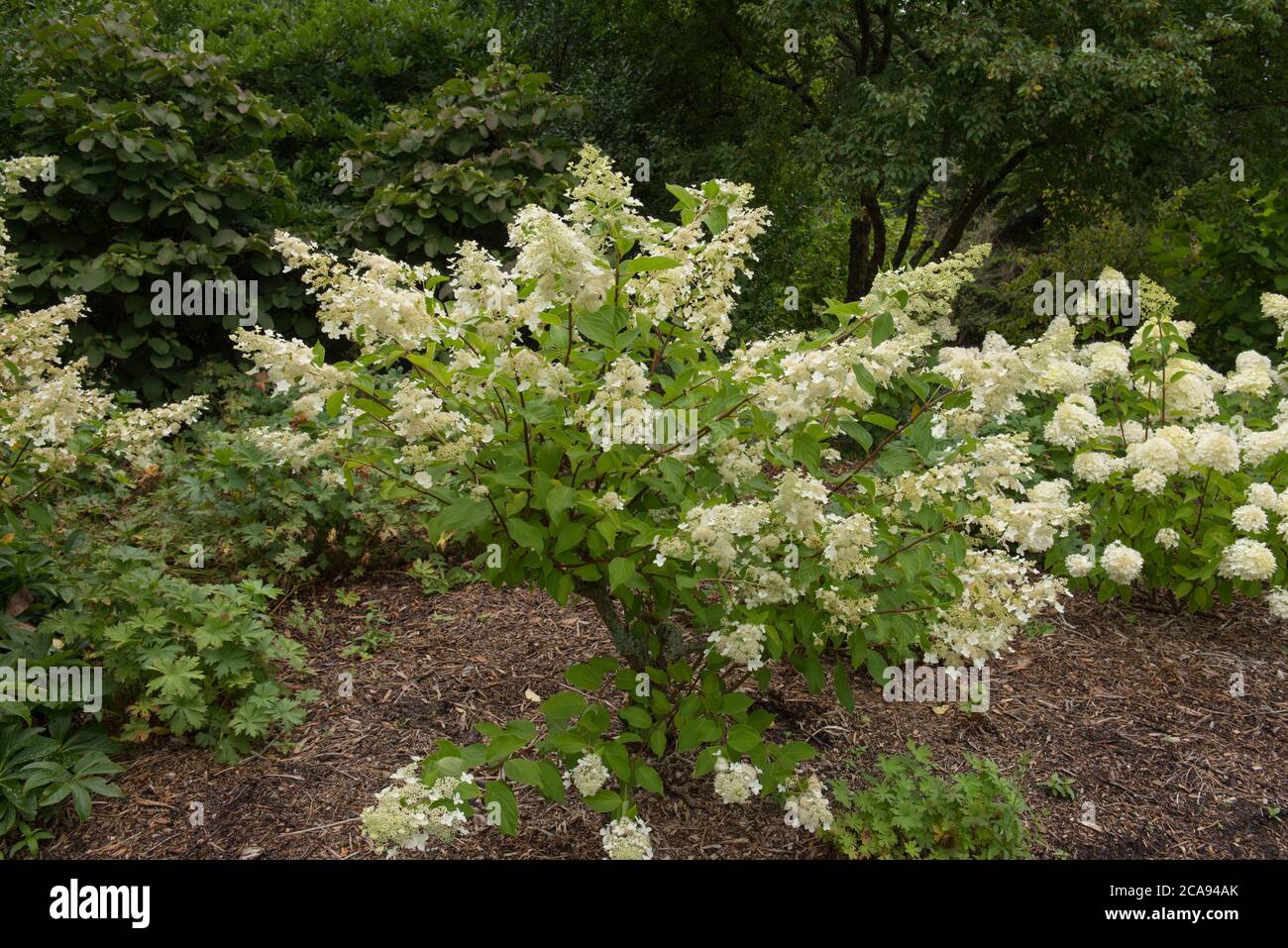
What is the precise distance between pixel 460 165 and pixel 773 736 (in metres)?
4.53

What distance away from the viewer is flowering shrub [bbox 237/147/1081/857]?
2352 millimetres

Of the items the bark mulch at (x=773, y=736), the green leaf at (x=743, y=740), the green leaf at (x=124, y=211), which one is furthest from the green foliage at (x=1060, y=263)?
the green leaf at (x=743, y=740)

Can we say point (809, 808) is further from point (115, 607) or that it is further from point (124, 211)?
point (124, 211)

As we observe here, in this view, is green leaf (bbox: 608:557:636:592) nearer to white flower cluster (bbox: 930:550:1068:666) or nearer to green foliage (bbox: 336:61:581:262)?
white flower cluster (bbox: 930:550:1068:666)

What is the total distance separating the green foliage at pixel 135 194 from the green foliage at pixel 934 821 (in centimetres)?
475

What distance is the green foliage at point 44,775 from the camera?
294cm

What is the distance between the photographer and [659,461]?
2.53 m

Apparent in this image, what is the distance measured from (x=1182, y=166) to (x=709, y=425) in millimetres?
6304

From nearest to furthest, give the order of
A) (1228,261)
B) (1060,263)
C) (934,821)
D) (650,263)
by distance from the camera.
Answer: (650,263)
(934,821)
(1228,261)
(1060,263)

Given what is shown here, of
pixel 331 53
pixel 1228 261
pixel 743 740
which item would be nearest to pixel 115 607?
pixel 743 740

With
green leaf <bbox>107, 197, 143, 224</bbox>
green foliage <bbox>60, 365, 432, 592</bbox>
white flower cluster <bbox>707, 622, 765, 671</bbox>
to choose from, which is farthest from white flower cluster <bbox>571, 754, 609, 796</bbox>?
green leaf <bbox>107, 197, 143, 224</bbox>

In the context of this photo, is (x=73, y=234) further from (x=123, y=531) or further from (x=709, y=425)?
(x=709, y=425)

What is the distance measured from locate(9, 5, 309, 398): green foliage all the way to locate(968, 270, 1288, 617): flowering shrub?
4.62 metres

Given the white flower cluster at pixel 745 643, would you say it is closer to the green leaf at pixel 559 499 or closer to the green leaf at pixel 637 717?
the green leaf at pixel 637 717
